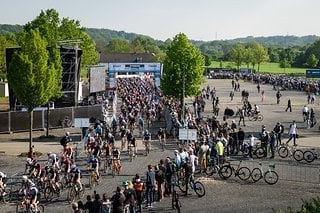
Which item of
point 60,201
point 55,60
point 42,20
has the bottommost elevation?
point 60,201

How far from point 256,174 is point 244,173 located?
1.65 feet

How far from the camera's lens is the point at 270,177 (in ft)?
66.3

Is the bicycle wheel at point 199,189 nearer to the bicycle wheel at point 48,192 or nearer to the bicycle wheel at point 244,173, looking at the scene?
the bicycle wheel at point 244,173

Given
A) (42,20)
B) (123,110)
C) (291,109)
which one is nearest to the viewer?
(123,110)

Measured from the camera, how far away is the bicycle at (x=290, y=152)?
24.6 metres

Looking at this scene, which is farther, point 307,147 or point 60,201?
point 307,147

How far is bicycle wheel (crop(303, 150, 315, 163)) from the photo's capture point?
24.2m

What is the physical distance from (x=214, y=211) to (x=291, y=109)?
107 ft

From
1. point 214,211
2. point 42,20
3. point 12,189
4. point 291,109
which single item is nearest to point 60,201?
point 12,189

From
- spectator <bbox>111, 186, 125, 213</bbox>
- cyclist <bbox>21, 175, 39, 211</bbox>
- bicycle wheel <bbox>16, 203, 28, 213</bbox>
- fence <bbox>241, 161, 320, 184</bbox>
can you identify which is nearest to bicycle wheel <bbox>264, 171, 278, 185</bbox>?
fence <bbox>241, 161, 320, 184</bbox>

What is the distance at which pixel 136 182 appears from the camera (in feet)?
53.4

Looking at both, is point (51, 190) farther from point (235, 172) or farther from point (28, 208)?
point (235, 172)

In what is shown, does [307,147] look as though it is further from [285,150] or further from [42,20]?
[42,20]

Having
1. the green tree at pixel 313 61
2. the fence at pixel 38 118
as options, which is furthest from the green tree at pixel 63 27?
the green tree at pixel 313 61
